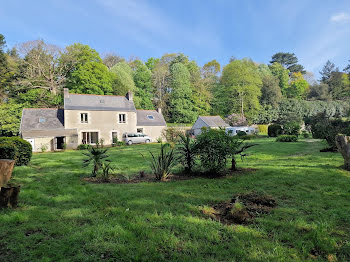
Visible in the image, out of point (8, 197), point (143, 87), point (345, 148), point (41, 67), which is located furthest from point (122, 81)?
point (345, 148)

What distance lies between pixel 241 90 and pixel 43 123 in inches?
1328

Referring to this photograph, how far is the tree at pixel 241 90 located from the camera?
131 ft

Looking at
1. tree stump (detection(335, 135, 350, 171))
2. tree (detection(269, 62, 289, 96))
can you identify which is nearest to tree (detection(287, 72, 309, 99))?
tree (detection(269, 62, 289, 96))

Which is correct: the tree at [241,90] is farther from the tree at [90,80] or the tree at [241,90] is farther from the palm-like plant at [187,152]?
the palm-like plant at [187,152]

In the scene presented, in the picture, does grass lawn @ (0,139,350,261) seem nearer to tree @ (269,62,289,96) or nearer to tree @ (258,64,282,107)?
tree @ (258,64,282,107)

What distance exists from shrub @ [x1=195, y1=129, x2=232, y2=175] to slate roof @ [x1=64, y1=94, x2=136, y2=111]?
21.2m

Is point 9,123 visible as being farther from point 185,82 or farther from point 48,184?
point 185,82

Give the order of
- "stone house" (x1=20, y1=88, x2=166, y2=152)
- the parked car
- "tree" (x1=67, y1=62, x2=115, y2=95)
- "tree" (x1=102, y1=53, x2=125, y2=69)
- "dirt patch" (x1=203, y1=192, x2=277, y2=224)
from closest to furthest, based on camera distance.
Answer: "dirt patch" (x1=203, y1=192, x2=277, y2=224) → "stone house" (x1=20, y1=88, x2=166, y2=152) → the parked car → "tree" (x1=67, y1=62, x2=115, y2=95) → "tree" (x1=102, y1=53, x2=125, y2=69)

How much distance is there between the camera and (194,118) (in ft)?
128

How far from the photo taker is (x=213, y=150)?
616cm

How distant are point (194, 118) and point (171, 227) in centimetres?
3646

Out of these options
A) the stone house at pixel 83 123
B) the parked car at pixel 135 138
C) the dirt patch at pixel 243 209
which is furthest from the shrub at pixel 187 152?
the stone house at pixel 83 123

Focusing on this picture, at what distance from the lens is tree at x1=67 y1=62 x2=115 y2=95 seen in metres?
30.2

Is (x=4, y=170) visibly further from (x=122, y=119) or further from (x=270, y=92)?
(x=270, y=92)
